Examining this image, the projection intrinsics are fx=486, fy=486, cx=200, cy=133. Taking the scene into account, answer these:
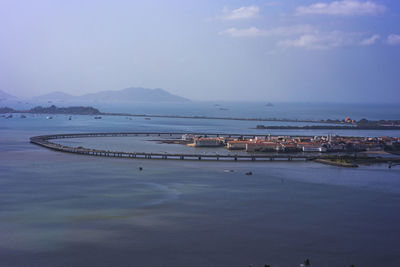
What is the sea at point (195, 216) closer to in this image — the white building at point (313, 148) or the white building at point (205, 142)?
the white building at point (313, 148)

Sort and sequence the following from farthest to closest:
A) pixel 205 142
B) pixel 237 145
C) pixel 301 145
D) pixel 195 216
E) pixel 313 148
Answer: pixel 205 142 → pixel 237 145 → pixel 301 145 → pixel 313 148 → pixel 195 216

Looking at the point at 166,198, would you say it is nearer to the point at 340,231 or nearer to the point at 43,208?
the point at 43,208

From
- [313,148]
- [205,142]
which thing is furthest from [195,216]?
[205,142]

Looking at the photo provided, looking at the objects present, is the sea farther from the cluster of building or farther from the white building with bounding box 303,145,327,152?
the white building with bounding box 303,145,327,152

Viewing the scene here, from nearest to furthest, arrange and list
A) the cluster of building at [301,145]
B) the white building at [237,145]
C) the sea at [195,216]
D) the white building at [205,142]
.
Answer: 1. the sea at [195,216]
2. the cluster of building at [301,145]
3. the white building at [237,145]
4. the white building at [205,142]

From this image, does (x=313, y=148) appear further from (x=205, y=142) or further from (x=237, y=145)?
(x=205, y=142)

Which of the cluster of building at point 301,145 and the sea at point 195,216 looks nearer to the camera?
the sea at point 195,216

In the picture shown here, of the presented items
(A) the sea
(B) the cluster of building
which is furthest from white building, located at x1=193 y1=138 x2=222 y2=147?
(A) the sea

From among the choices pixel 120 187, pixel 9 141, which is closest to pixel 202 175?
pixel 120 187

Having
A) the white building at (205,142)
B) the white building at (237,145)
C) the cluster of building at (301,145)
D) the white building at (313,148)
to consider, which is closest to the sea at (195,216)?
the cluster of building at (301,145)
